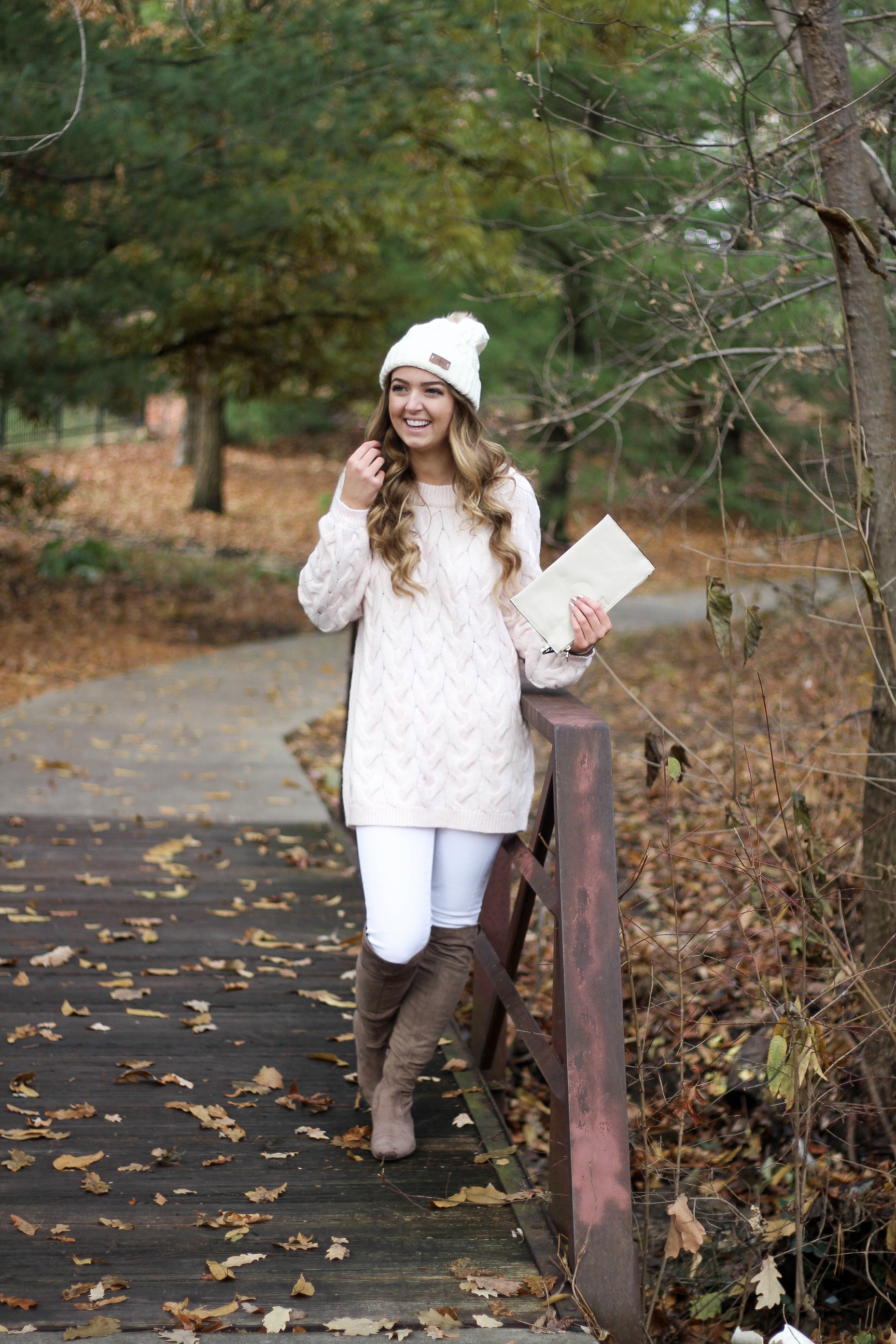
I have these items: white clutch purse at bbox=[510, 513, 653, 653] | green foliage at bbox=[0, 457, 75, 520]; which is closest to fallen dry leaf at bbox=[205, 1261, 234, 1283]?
white clutch purse at bbox=[510, 513, 653, 653]

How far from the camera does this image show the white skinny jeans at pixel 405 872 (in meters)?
3.15

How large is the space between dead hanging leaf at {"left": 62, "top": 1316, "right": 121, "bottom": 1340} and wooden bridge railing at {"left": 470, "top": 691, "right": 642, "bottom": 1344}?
952 millimetres

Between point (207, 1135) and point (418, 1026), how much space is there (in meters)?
0.66

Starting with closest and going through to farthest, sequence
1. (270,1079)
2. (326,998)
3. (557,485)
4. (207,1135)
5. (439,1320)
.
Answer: (439,1320)
(207,1135)
(270,1079)
(326,998)
(557,485)

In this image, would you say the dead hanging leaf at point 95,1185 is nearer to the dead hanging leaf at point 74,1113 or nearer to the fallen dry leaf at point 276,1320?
the dead hanging leaf at point 74,1113

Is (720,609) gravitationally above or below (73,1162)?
above

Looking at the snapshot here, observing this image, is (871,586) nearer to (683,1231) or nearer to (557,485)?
(683,1231)

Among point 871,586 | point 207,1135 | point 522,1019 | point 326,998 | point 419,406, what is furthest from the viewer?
point 326,998

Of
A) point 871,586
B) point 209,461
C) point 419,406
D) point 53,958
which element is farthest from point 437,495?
point 209,461

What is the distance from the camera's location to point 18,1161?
321 cm

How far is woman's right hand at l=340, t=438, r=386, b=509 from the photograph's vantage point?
10.0 ft

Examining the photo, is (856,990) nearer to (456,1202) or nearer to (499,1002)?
(499,1002)

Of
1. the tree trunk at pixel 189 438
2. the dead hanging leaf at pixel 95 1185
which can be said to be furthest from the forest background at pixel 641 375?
the tree trunk at pixel 189 438

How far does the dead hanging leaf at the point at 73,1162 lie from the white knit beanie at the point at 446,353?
207 centimetres
